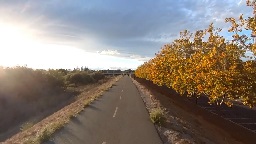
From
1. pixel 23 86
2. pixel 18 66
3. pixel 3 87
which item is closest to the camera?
pixel 3 87

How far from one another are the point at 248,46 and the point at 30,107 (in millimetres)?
30468

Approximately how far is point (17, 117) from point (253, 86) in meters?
26.9

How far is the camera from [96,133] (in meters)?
13.9

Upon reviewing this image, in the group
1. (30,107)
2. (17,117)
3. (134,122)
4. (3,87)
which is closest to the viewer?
(134,122)

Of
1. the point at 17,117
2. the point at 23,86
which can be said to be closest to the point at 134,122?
the point at 17,117

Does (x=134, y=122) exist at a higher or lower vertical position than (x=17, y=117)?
higher

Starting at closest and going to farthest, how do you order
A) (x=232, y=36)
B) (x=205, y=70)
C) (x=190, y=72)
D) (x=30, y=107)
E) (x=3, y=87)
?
1. (x=232, y=36)
2. (x=205, y=70)
3. (x=190, y=72)
4. (x=30, y=107)
5. (x=3, y=87)

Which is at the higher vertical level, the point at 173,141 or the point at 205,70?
the point at 205,70

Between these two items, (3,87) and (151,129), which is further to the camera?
(3,87)

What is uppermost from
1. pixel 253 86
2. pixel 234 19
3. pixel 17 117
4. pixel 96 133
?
pixel 234 19

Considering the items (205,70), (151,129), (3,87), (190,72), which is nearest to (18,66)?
(3,87)

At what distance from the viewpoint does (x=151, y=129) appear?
1505cm

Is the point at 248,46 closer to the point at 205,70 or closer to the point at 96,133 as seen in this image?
the point at 205,70

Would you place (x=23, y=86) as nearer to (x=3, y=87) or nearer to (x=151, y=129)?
(x=3, y=87)
